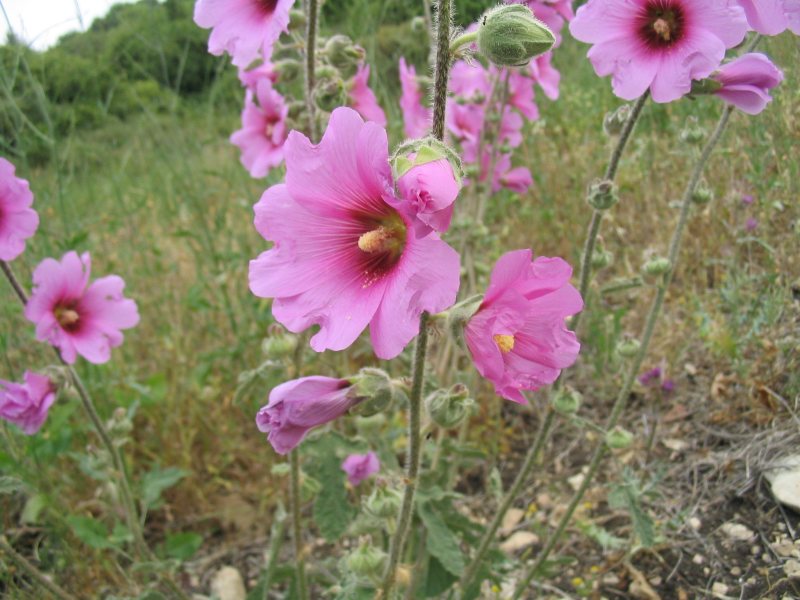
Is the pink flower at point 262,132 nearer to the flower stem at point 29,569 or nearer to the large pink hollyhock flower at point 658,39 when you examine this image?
the large pink hollyhock flower at point 658,39

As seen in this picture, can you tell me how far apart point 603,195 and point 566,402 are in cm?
57

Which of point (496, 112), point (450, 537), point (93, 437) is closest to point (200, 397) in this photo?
point (93, 437)

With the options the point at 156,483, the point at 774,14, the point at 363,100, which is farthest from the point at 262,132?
the point at 774,14

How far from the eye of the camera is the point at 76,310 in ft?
7.88

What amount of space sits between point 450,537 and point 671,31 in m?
1.38

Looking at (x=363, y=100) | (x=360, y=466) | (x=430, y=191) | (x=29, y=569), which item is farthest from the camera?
(x=363, y=100)

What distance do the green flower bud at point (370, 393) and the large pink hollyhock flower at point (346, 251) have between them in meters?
0.19

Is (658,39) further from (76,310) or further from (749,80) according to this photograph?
(76,310)

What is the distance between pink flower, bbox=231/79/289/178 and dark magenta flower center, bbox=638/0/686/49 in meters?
1.17

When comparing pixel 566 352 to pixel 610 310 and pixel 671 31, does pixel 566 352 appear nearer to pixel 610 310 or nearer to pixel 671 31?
pixel 671 31

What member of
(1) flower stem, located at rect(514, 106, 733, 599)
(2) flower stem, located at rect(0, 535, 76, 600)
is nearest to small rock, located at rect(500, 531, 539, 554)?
(1) flower stem, located at rect(514, 106, 733, 599)

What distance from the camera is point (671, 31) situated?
1580 mm

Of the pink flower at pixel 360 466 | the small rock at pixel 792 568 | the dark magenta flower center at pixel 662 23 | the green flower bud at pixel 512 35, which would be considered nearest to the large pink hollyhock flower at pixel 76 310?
Answer: the pink flower at pixel 360 466

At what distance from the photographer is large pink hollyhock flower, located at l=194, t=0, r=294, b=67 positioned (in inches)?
67.0
